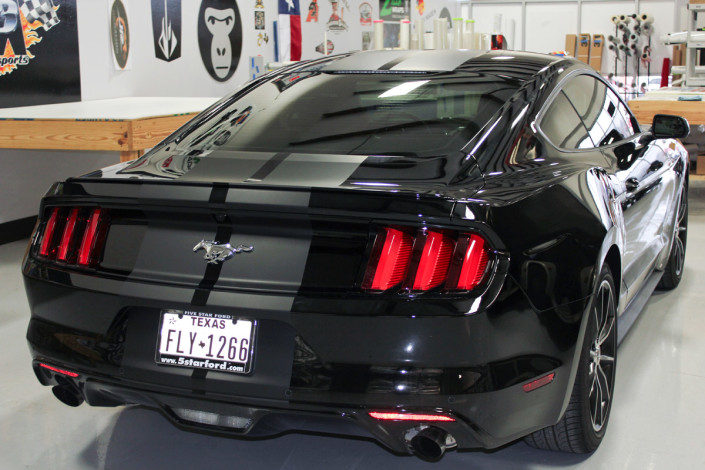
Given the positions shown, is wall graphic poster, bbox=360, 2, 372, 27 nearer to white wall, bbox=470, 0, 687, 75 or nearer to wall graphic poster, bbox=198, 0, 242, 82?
wall graphic poster, bbox=198, 0, 242, 82

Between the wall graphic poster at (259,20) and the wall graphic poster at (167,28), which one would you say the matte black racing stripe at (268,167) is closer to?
the wall graphic poster at (167,28)

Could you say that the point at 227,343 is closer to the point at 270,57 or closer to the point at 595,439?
the point at 595,439

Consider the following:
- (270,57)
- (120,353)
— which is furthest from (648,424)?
(270,57)

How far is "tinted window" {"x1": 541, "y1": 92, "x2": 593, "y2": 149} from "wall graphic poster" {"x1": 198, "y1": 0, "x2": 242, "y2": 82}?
5.60 metres

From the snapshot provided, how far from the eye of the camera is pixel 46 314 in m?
2.16

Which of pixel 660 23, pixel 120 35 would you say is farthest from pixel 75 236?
pixel 660 23

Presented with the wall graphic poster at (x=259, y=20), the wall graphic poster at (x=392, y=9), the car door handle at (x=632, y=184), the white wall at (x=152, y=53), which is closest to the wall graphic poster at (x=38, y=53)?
the white wall at (x=152, y=53)

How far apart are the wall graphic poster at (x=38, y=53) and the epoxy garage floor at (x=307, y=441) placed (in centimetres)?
273

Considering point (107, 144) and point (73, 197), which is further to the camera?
point (107, 144)

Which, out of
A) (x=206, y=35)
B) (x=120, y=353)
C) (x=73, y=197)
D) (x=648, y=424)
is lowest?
(x=648, y=424)

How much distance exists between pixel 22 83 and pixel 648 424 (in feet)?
14.8

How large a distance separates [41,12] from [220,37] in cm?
261

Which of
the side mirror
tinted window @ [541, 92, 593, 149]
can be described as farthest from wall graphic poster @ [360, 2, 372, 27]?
tinted window @ [541, 92, 593, 149]

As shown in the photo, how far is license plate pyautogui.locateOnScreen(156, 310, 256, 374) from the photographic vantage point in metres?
1.88
